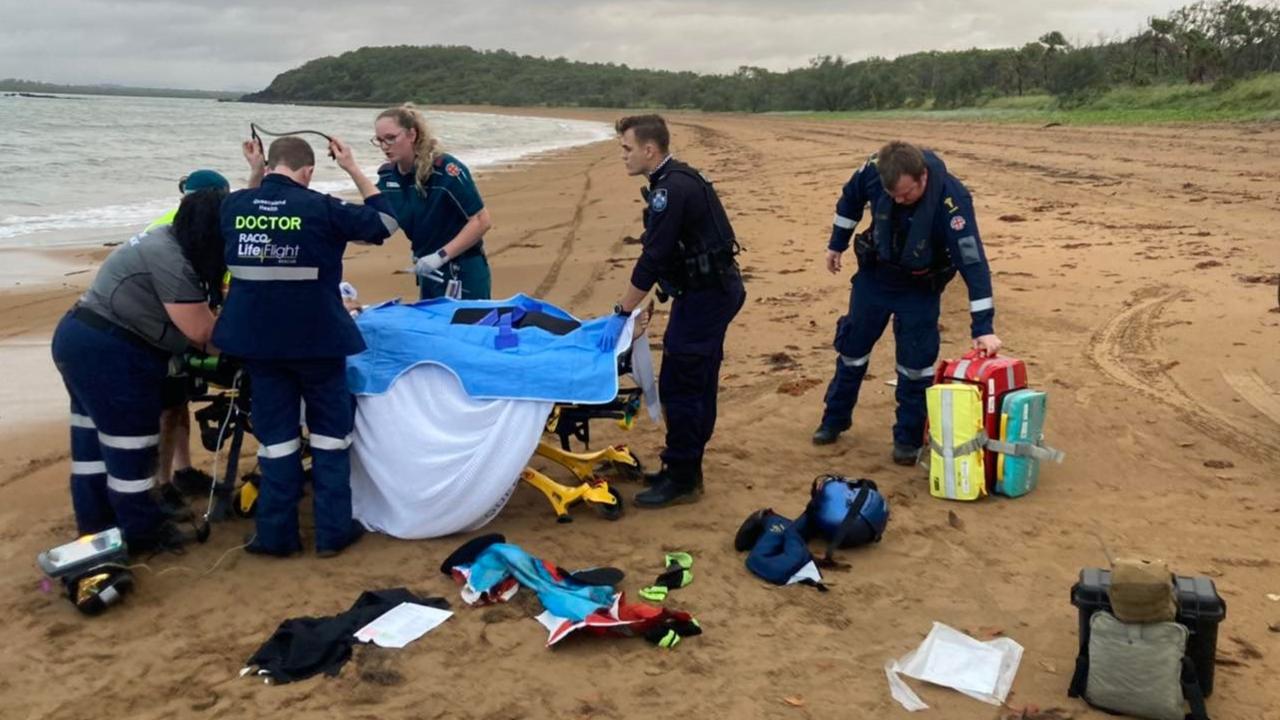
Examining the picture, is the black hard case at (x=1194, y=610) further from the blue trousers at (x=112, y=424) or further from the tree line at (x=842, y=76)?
the tree line at (x=842, y=76)

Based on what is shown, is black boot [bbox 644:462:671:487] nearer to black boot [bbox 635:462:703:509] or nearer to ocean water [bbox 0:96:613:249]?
black boot [bbox 635:462:703:509]

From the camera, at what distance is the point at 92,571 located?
4312 mm

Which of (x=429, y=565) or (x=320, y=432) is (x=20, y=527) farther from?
(x=429, y=565)

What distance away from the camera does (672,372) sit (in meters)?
5.29

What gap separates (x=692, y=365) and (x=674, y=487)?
68 centimetres

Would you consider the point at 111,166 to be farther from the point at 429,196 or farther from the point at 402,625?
the point at 402,625

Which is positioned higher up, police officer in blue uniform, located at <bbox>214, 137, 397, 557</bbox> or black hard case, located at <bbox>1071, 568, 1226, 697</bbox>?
police officer in blue uniform, located at <bbox>214, 137, 397, 557</bbox>

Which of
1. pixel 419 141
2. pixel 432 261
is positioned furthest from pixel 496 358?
pixel 419 141

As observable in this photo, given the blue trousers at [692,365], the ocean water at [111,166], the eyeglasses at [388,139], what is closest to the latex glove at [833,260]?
the blue trousers at [692,365]

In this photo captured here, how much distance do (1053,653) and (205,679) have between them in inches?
127

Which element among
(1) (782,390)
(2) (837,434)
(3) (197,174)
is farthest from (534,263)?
(3) (197,174)

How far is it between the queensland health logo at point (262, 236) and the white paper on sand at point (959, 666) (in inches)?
121

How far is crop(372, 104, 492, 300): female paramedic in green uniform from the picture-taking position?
558 centimetres

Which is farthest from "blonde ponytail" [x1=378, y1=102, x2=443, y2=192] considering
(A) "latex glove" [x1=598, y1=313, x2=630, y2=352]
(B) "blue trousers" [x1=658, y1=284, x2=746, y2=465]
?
(B) "blue trousers" [x1=658, y1=284, x2=746, y2=465]
